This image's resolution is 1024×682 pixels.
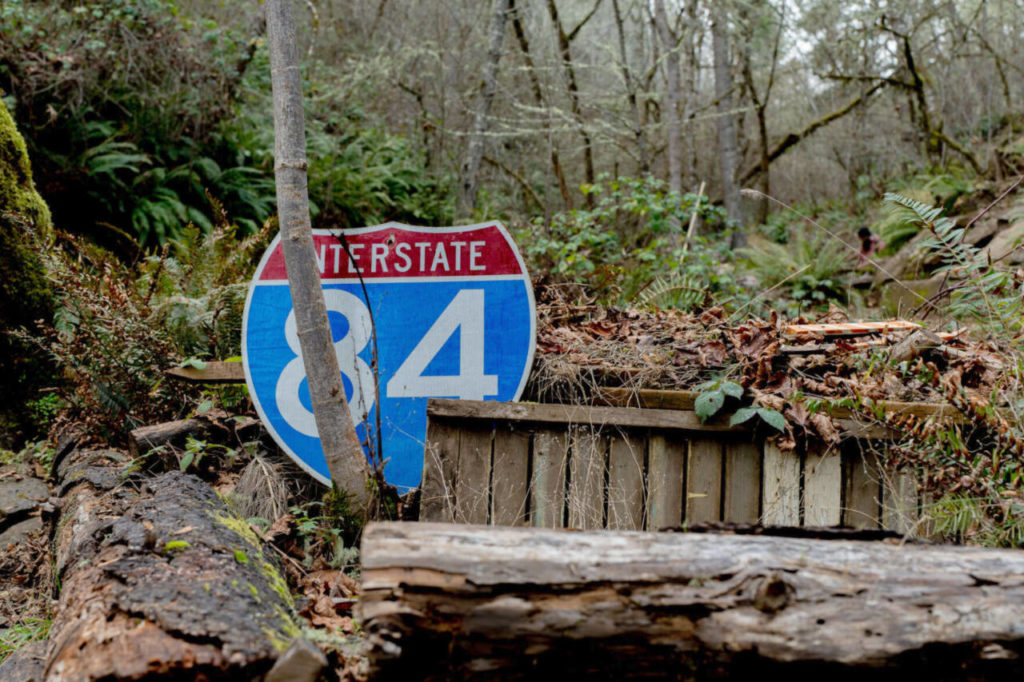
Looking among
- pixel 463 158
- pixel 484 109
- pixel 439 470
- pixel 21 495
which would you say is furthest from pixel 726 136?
pixel 21 495

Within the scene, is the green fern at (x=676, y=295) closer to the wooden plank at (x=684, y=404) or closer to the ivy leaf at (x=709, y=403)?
the wooden plank at (x=684, y=404)

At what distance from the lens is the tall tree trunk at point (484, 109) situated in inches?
338

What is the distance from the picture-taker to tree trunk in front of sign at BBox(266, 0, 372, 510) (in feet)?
10.1

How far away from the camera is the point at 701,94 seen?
16.4 m

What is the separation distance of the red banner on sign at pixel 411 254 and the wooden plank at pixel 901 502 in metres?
1.94

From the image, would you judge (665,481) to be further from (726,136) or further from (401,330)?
(726,136)

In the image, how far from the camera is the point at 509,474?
3289 mm

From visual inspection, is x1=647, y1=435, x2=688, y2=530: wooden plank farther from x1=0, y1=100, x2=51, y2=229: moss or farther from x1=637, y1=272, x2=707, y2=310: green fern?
x1=0, y1=100, x2=51, y2=229: moss

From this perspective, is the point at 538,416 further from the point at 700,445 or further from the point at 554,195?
the point at 554,195

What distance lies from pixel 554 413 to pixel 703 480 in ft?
2.46

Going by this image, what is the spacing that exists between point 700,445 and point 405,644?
183 cm

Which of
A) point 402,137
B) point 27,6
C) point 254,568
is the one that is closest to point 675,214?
point 254,568

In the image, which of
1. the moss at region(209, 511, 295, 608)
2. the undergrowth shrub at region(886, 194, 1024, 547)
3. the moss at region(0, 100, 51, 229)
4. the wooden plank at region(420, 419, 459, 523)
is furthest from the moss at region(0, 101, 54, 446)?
the undergrowth shrub at region(886, 194, 1024, 547)

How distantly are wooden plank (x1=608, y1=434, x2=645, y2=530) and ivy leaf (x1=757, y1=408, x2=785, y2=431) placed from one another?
567 millimetres
